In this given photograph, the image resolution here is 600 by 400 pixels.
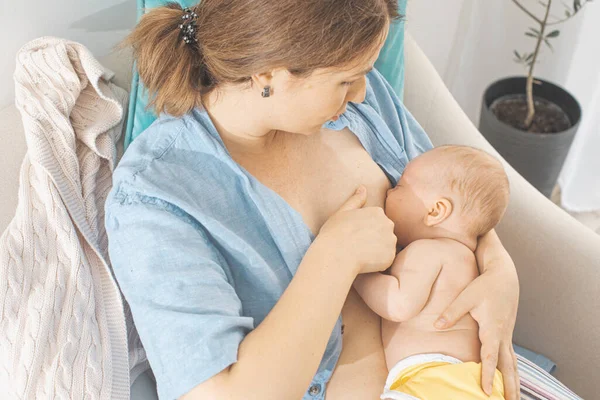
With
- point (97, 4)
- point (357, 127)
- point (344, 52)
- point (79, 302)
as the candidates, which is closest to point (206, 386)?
point (79, 302)

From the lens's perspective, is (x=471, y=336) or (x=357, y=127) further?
(x=357, y=127)

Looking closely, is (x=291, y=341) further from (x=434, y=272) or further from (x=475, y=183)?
(x=475, y=183)

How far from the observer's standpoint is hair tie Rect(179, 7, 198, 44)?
98 centimetres

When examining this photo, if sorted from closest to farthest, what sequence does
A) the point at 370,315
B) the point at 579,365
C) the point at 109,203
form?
the point at 109,203 < the point at 370,315 < the point at 579,365

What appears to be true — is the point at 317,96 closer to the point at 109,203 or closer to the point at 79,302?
the point at 109,203

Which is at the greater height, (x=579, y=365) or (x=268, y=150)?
(x=268, y=150)

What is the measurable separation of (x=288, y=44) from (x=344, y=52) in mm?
80

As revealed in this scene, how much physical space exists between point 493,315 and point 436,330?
4.1 inches

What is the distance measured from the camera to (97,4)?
1.22 metres

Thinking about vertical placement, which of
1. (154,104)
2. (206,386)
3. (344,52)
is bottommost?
(206,386)

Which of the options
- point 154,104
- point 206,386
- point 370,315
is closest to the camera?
point 206,386

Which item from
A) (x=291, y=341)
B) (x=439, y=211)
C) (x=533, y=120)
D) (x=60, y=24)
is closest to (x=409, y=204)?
(x=439, y=211)

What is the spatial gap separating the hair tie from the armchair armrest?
0.76 metres

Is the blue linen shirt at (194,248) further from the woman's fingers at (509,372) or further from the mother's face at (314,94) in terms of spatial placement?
the woman's fingers at (509,372)
